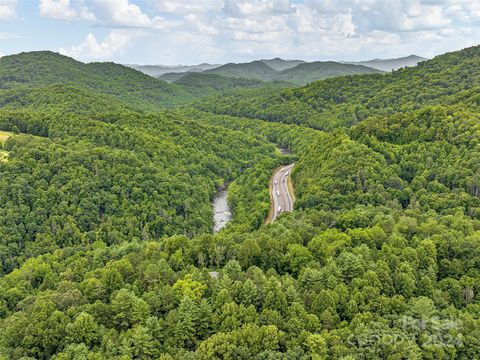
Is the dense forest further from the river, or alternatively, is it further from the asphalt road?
the asphalt road

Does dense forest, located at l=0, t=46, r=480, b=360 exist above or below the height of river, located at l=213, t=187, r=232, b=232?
above

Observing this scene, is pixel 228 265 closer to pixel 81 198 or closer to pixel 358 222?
pixel 358 222

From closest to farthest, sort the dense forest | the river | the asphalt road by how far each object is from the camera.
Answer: the dense forest → the asphalt road → the river

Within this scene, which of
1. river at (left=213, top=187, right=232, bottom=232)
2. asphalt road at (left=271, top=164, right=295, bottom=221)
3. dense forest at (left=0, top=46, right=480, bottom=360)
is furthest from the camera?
river at (left=213, top=187, right=232, bottom=232)

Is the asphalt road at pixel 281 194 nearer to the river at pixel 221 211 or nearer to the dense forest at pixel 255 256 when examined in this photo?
the dense forest at pixel 255 256

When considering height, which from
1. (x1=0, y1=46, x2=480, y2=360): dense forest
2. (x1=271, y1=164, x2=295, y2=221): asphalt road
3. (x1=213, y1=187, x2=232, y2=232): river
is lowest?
(x1=213, y1=187, x2=232, y2=232): river

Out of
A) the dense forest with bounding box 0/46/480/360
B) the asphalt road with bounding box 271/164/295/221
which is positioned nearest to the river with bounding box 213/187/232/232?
the dense forest with bounding box 0/46/480/360

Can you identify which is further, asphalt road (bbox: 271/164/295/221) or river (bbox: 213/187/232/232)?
river (bbox: 213/187/232/232)
